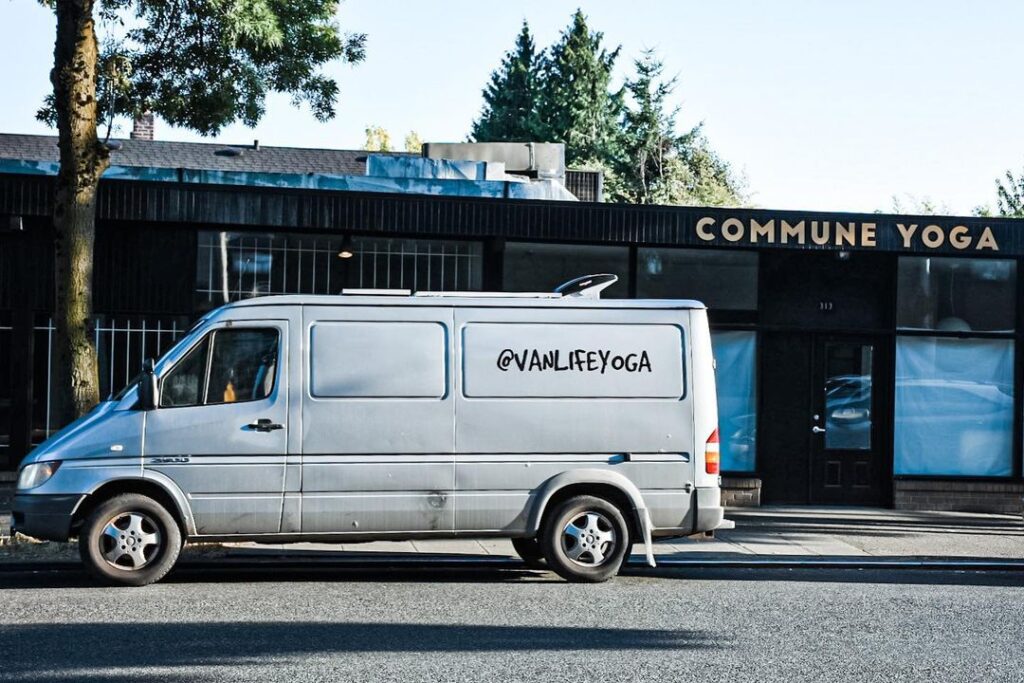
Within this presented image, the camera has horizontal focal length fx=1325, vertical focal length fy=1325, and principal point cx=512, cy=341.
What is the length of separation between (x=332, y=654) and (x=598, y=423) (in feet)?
13.1

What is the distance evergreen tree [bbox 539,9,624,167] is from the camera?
61312 millimetres

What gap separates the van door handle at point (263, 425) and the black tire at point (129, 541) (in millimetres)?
953

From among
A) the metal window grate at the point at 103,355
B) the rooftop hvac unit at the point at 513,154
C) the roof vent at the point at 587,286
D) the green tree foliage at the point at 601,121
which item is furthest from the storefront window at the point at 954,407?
the green tree foliage at the point at 601,121

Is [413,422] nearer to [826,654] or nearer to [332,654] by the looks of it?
[332,654]

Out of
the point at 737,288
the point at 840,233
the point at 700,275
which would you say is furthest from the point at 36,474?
the point at 840,233

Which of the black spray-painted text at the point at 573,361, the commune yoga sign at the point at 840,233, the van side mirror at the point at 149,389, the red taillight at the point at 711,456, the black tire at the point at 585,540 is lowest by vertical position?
the black tire at the point at 585,540

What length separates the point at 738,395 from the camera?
17.3 meters

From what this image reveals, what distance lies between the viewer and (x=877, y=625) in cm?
905

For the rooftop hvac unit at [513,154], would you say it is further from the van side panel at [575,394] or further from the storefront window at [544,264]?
the van side panel at [575,394]

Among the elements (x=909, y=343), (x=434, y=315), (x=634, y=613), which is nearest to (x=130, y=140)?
(x=909, y=343)

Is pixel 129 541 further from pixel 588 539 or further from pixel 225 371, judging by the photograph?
pixel 588 539

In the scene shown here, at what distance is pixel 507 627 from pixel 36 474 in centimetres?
415

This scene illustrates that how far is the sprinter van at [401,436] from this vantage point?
10.5m

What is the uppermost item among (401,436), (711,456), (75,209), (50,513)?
(75,209)
